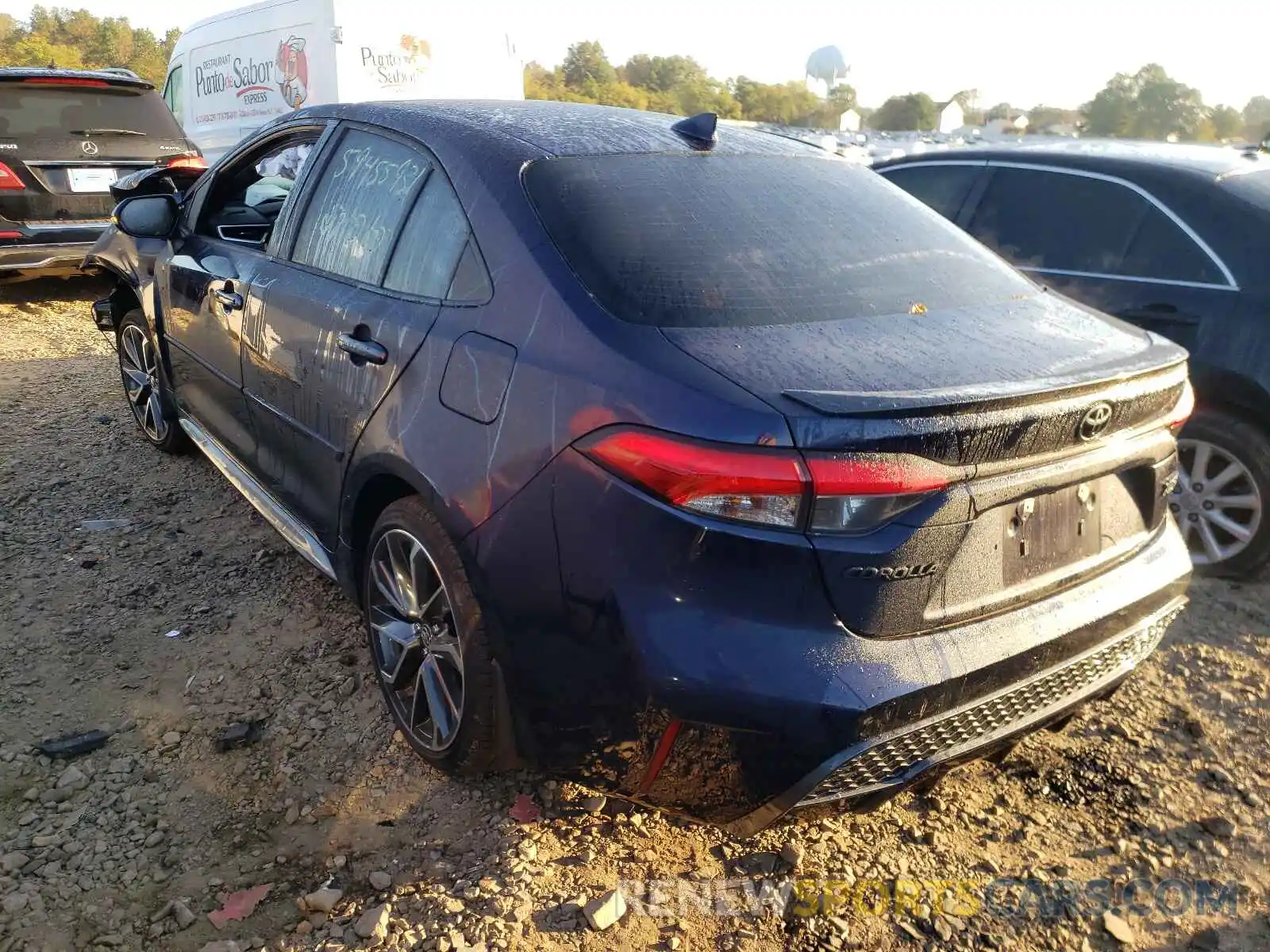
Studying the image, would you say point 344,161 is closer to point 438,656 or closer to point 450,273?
point 450,273

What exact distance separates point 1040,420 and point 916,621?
0.46m

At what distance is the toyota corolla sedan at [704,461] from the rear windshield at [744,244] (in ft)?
0.04

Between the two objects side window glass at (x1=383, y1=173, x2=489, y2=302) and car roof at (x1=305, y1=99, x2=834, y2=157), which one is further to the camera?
car roof at (x1=305, y1=99, x2=834, y2=157)

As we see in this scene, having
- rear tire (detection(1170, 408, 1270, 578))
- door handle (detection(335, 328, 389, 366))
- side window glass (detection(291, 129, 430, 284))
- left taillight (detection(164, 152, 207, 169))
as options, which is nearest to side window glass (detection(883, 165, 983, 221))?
rear tire (detection(1170, 408, 1270, 578))

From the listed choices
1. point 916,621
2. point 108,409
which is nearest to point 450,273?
point 916,621

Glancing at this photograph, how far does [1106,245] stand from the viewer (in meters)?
4.07

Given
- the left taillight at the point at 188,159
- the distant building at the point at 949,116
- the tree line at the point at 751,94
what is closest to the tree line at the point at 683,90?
the tree line at the point at 751,94

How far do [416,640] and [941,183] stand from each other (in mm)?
3610

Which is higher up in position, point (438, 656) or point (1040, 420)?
point (1040, 420)

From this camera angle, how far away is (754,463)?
170cm

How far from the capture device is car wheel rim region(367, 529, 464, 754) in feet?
→ 7.78

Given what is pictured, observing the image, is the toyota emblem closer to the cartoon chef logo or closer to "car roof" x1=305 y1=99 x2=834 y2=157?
"car roof" x1=305 y1=99 x2=834 y2=157

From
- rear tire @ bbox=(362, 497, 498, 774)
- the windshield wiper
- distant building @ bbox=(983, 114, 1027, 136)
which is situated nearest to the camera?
rear tire @ bbox=(362, 497, 498, 774)

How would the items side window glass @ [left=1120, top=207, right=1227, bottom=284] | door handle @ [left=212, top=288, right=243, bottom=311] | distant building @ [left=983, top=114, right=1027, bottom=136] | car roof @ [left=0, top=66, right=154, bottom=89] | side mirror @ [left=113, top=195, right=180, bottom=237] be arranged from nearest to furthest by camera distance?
door handle @ [left=212, top=288, right=243, bottom=311]
side window glass @ [left=1120, top=207, right=1227, bottom=284]
side mirror @ [left=113, top=195, right=180, bottom=237]
car roof @ [left=0, top=66, right=154, bottom=89]
distant building @ [left=983, top=114, right=1027, bottom=136]
